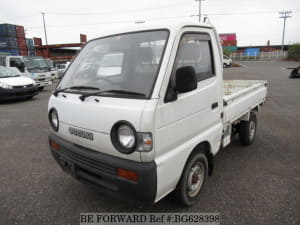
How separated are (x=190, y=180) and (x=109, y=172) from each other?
99 cm

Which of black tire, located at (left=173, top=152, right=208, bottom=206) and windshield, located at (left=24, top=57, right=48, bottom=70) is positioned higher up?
windshield, located at (left=24, top=57, right=48, bottom=70)

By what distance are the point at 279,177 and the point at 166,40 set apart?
262 centimetres

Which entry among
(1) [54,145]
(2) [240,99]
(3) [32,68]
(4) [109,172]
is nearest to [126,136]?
(4) [109,172]

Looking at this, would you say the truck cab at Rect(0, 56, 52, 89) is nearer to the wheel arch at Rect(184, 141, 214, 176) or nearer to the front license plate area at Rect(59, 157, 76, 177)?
the front license plate area at Rect(59, 157, 76, 177)

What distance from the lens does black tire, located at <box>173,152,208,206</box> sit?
2316 mm

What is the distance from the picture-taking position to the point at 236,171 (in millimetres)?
3346

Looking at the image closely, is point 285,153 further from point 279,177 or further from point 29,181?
point 29,181

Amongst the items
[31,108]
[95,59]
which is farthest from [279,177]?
[31,108]

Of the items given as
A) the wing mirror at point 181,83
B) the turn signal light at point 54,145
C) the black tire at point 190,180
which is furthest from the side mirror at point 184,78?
the turn signal light at point 54,145

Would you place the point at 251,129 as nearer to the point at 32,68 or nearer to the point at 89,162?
the point at 89,162

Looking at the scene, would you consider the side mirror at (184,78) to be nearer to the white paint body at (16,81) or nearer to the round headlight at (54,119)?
the round headlight at (54,119)

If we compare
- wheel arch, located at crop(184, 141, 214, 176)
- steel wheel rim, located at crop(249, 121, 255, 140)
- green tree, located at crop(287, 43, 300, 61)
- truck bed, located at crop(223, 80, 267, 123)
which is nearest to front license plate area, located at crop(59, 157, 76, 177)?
wheel arch, located at crop(184, 141, 214, 176)

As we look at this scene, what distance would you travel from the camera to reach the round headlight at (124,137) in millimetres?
1828

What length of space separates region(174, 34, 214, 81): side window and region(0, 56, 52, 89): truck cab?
478 inches
